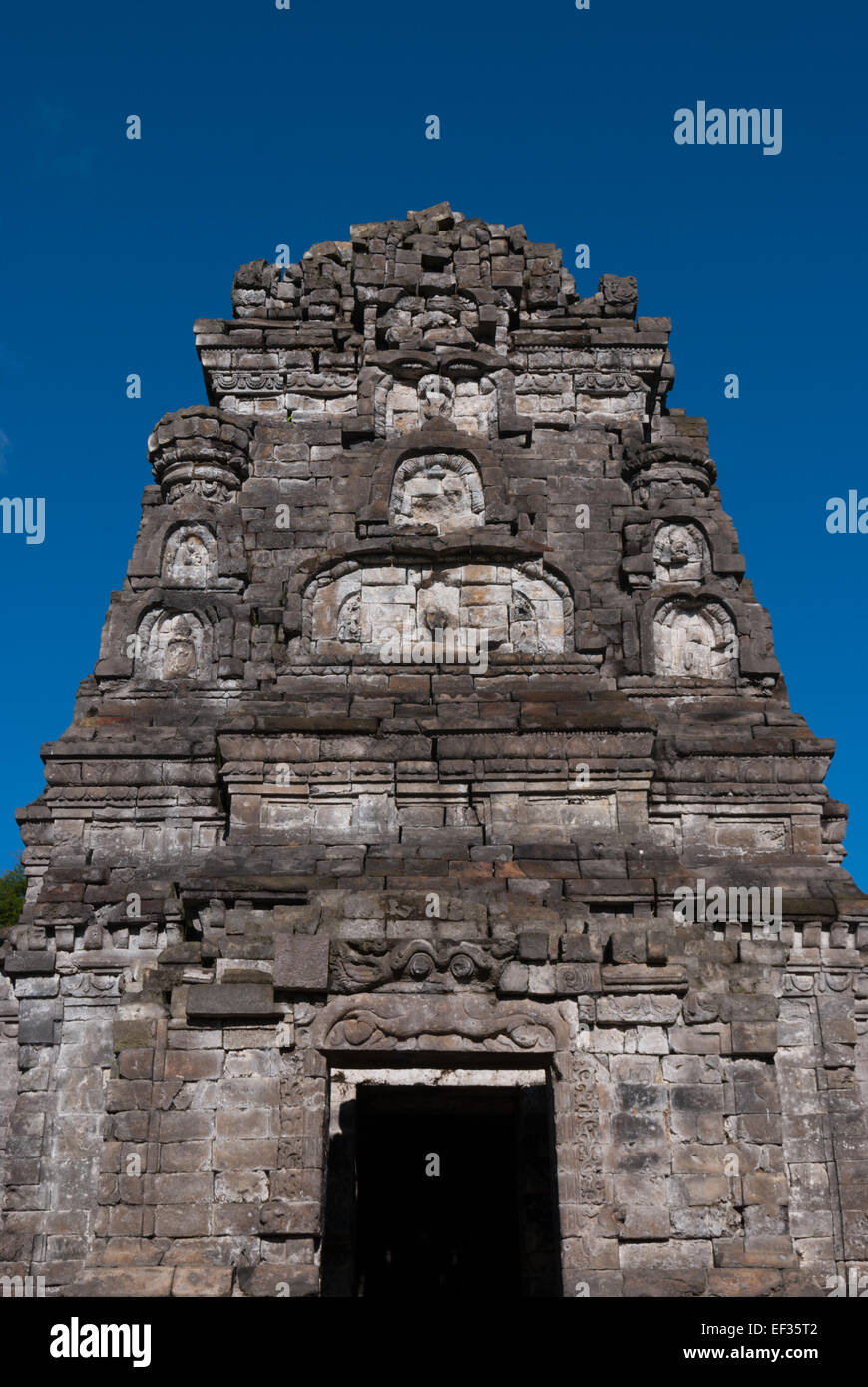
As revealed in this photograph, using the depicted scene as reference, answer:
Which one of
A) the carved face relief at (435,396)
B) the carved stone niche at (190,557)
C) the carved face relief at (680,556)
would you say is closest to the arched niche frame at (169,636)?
the carved stone niche at (190,557)

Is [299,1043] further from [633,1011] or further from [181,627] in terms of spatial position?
[181,627]

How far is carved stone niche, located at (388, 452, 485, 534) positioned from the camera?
16531mm

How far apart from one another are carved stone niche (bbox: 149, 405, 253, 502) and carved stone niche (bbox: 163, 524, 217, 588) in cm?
54

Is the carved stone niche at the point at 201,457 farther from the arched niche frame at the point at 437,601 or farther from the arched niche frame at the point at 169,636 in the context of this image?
the arched niche frame at the point at 437,601

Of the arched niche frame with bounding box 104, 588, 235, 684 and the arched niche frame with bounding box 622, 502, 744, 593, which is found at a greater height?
the arched niche frame with bounding box 622, 502, 744, 593

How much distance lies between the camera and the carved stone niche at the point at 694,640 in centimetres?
1559

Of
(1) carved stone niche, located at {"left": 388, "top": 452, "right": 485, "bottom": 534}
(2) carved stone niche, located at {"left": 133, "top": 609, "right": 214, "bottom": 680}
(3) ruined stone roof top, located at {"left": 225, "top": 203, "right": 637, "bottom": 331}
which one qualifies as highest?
(3) ruined stone roof top, located at {"left": 225, "top": 203, "right": 637, "bottom": 331}

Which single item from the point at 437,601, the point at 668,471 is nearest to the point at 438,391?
the point at 668,471

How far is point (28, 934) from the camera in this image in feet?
44.4

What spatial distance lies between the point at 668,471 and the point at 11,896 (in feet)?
72.0

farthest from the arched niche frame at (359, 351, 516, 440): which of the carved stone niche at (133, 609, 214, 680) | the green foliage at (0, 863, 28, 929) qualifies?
the green foliage at (0, 863, 28, 929)

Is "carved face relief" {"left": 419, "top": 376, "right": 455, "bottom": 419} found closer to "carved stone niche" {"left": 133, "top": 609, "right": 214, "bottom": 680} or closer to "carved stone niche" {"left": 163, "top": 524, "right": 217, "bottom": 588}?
"carved stone niche" {"left": 163, "top": 524, "right": 217, "bottom": 588}
